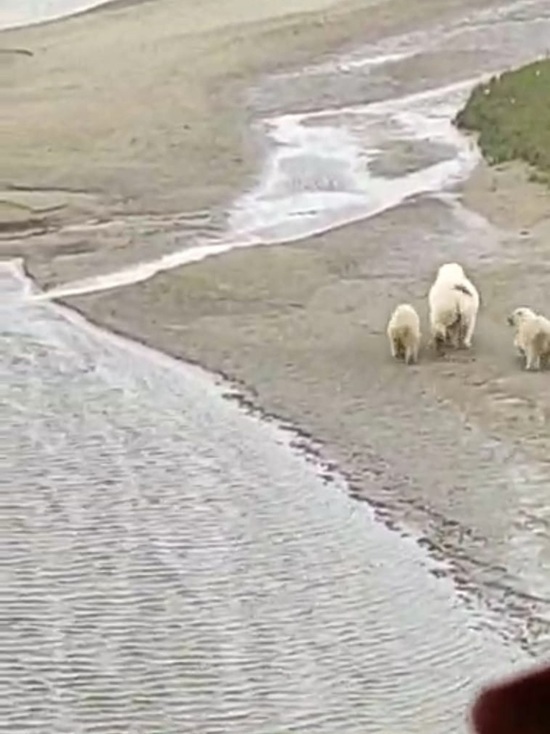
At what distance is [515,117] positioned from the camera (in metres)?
17.4

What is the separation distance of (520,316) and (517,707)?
7.97 meters

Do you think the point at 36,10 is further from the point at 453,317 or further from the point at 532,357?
the point at 532,357

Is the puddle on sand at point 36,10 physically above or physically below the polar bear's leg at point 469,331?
below

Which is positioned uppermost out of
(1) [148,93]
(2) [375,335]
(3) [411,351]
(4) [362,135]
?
(3) [411,351]

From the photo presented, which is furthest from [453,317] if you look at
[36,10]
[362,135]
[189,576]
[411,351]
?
[36,10]

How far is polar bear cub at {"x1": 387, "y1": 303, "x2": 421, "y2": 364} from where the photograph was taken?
9.45 metres

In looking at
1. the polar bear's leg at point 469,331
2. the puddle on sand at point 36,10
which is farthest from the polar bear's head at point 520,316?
the puddle on sand at point 36,10

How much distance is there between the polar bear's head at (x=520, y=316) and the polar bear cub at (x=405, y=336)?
536 millimetres

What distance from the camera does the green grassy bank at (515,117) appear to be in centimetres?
1584

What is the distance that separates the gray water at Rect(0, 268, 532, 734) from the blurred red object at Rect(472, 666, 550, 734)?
12.4ft

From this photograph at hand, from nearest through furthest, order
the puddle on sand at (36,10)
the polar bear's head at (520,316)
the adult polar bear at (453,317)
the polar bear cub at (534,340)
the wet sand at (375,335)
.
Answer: the wet sand at (375,335)
the polar bear cub at (534,340)
the polar bear's head at (520,316)
the adult polar bear at (453,317)
the puddle on sand at (36,10)

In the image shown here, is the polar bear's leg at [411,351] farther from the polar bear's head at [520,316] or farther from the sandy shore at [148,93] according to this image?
the sandy shore at [148,93]

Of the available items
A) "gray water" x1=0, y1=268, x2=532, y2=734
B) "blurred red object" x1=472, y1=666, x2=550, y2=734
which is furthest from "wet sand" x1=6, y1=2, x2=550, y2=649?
"blurred red object" x1=472, y1=666, x2=550, y2=734

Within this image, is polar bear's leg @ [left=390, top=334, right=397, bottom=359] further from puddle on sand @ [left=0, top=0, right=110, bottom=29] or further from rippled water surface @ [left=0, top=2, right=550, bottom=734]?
puddle on sand @ [left=0, top=0, right=110, bottom=29]
